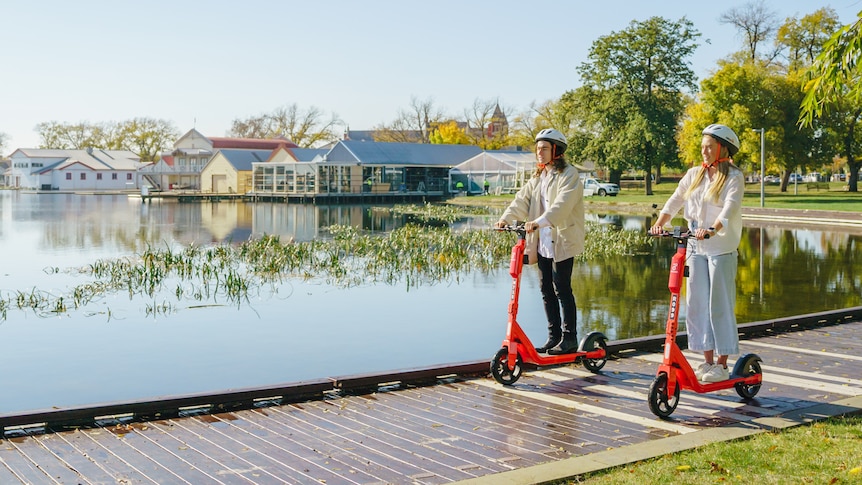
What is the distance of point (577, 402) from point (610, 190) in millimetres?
53097

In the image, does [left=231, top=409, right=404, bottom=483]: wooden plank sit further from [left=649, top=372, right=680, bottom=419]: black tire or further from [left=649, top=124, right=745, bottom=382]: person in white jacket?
[left=649, top=124, right=745, bottom=382]: person in white jacket

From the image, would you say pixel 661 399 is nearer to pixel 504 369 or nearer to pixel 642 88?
pixel 504 369

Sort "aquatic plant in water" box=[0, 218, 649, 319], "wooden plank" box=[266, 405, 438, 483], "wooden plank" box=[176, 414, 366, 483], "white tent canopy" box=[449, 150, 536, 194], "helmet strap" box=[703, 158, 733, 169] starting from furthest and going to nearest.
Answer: "white tent canopy" box=[449, 150, 536, 194] → "aquatic plant in water" box=[0, 218, 649, 319] → "helmet strap" box=[703, 158, 733, 169] → "wooden plank" box=[266, 405, 438, 483] → "wooden plank" box=[176, 414, 366, 483]

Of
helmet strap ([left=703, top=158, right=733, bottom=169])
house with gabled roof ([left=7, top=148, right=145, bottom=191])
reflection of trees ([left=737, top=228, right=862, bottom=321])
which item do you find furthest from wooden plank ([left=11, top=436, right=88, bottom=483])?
house with gabled roof ([left=7, top=148, right=145, bottom=191])

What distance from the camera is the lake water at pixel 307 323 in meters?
9.41

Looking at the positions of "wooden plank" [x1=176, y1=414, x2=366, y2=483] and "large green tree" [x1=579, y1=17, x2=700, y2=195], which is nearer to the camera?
"wooden plank" [x1=176, y1=414, x2=366, y2=483]

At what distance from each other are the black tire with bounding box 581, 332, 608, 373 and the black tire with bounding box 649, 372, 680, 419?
1.28 m

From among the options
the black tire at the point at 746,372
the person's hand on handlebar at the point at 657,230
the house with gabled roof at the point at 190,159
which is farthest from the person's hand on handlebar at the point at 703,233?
the house with gabled roof at the point at 190,159

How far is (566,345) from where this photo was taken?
704cm

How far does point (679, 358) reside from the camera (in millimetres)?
5777

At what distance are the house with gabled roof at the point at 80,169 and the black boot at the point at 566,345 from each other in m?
102

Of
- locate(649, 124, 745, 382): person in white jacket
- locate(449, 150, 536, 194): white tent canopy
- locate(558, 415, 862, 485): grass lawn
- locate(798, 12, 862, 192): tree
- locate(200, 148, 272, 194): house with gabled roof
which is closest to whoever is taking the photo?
locate(558, 415, 862, 485): grass lawn

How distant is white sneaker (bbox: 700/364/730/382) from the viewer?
20.1 feet

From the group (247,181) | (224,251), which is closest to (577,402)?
(224,251)
